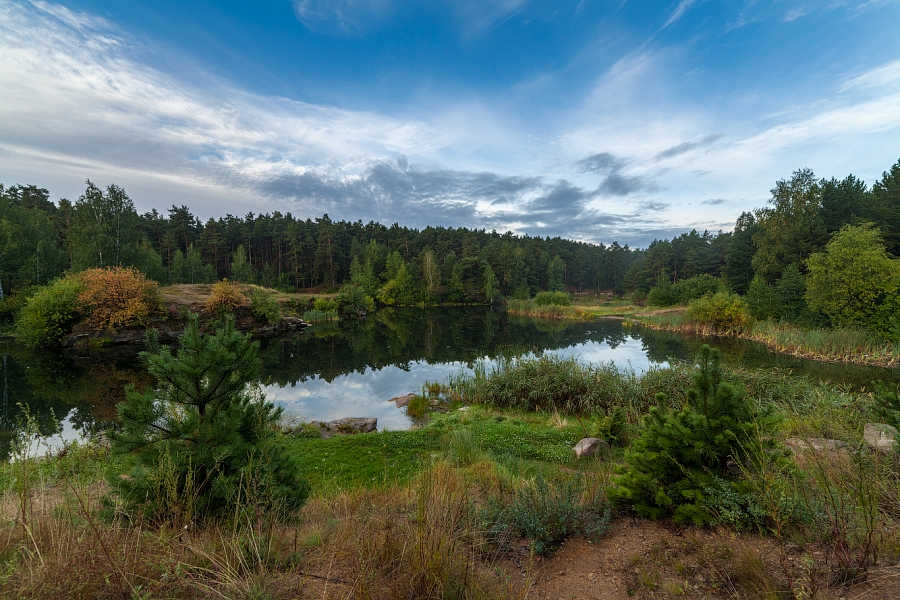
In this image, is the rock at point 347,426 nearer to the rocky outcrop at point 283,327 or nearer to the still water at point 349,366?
the still water at point 349,366

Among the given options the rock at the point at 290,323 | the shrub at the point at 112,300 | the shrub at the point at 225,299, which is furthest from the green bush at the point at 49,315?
the rock at the point at 290,323

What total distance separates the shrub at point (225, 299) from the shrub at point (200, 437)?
27.0 m

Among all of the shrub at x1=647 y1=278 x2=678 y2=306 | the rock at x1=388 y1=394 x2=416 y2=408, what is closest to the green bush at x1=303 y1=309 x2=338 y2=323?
the rock at x1=388 y1=394 x2=416 y2=408

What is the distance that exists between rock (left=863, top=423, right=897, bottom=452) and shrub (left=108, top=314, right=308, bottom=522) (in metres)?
7.37

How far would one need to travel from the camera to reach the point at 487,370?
1517cm

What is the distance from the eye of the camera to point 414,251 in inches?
2945

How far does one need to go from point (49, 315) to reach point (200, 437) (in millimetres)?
26344

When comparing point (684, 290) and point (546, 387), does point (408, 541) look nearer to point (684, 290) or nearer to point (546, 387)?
point (546, 387)

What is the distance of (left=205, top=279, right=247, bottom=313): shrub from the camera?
89.9ft

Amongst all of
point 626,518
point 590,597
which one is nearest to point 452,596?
point 590,597

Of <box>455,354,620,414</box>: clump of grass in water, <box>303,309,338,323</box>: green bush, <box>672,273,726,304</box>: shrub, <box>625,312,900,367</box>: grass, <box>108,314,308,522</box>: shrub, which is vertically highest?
<box>672,273,726,304</box>: shrub

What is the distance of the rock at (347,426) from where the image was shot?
32.5ft

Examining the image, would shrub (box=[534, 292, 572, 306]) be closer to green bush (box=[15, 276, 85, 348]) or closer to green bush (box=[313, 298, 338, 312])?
green bush (box=[313, 298, 338, 312])

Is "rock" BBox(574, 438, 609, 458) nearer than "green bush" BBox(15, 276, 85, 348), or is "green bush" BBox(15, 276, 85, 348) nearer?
"rock" BBox(574, 438, 609, 458)
